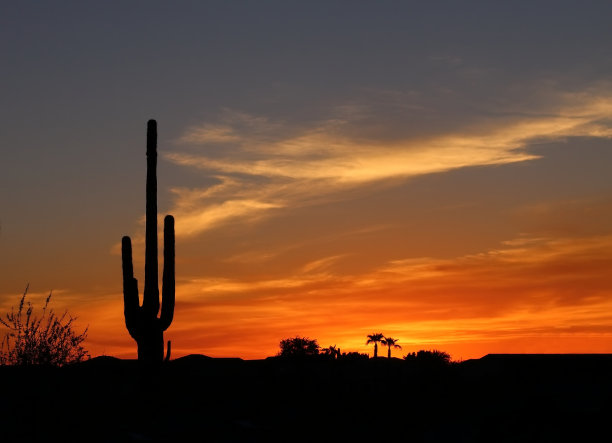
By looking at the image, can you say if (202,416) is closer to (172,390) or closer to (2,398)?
(172,390)

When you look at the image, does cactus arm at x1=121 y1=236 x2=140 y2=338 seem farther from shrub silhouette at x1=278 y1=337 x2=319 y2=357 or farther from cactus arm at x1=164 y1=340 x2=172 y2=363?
shrub silhouette at x1=278 y1=337 x2=319 y2=357

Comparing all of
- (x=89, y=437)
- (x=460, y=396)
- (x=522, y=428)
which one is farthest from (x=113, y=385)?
(x=522, y=428)

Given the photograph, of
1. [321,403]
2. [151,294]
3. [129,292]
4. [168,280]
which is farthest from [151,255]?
[321,403]

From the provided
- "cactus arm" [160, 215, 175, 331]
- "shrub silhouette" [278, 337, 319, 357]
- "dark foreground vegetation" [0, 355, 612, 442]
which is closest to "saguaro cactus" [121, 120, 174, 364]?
"cactus arm" [160, 215, 175, 331]

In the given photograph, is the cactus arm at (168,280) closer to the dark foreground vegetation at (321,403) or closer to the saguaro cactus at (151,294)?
the saguaro cactus at (151,294)

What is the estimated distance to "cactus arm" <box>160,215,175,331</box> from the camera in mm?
21219

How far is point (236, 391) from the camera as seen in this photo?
21375 millimetres

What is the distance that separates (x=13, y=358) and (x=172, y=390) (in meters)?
7.15

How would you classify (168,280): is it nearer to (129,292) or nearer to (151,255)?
(151,255)

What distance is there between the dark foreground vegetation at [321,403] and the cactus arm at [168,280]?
1382 millimetres

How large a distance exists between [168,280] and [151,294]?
524mm

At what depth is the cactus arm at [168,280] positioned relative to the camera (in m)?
21.2

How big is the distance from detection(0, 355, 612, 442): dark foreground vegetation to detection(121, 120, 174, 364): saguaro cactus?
75cm

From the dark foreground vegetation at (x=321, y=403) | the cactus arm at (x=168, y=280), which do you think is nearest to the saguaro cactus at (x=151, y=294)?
the cactus arm at (x=168, y=280)
